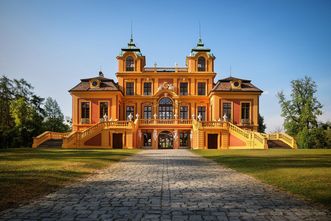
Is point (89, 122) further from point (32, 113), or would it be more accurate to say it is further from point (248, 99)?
point (248, 99)

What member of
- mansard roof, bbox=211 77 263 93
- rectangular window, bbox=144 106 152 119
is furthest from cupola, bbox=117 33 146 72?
mansard roof, bbox=211 77 263 93

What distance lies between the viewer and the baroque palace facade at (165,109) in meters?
38.3

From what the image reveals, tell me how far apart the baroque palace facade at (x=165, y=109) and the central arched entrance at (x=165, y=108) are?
14cm

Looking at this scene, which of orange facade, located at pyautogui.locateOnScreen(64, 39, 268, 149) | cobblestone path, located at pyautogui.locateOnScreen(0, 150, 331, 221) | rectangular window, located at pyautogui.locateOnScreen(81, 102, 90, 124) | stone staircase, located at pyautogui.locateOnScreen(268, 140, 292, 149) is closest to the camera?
cobblestone path, located at pyautogui.locateOnScreen(0, 150, 331, 221)

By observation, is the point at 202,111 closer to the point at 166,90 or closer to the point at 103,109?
the point at 166,90

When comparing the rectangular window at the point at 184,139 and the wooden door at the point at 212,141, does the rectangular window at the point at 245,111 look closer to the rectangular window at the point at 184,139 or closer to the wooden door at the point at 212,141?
the wooden door at the point at 212,141

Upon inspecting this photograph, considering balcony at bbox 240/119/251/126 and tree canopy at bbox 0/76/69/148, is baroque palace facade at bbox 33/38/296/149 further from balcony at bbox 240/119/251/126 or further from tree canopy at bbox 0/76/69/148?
tree canopy at bbox 0/76/69/148

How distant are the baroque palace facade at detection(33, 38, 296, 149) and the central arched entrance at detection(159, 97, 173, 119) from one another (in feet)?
0.46

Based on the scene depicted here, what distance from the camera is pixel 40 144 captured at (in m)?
36.6

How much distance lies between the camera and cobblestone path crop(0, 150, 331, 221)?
6.05 meters

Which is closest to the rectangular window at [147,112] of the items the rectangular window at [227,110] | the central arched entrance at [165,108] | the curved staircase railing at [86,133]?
the central arched entrance at [165,108]

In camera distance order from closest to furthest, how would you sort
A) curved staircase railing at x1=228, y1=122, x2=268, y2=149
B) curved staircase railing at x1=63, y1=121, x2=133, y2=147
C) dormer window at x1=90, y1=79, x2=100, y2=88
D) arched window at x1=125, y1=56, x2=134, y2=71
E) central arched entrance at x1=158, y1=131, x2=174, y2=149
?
curved staircase railing at x1=228, y1=122, x2=268, y2=149, curved staircase railing at x1=63, y1=121, x2=133, y2=147, dormer window at x1=90, y1=79, x2=100, y2=88, central arched entrance at x1=158, y1=131, x2=174, y2=149, arched window at x1=125, y1=56, x2=134, y2=71

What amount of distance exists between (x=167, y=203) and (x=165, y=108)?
3929cm

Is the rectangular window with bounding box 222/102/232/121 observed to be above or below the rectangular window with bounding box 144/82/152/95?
below
